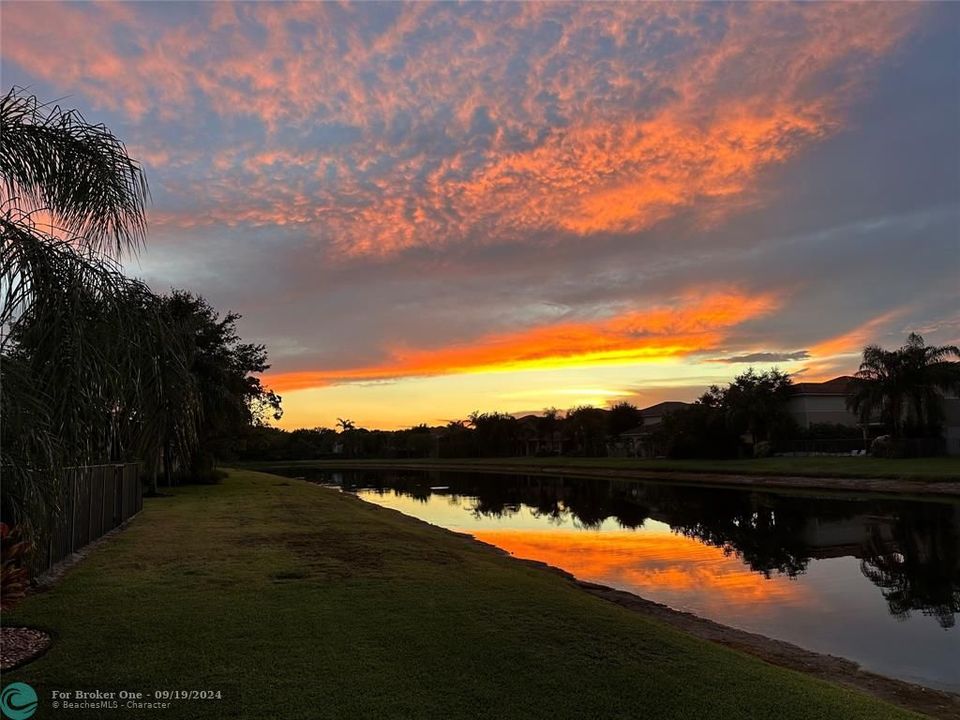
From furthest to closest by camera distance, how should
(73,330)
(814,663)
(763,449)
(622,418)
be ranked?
1. (622,418)
2. (763,449)
3. (814,663)
4. (73,330)

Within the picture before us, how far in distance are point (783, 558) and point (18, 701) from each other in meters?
16.2

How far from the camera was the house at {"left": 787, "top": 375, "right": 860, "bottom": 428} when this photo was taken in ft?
216

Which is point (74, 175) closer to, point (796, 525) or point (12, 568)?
point (12, 568)

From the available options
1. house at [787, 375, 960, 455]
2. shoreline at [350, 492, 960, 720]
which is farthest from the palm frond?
house at [787, 375, 960, 455]

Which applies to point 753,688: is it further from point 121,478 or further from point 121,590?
point 121,478

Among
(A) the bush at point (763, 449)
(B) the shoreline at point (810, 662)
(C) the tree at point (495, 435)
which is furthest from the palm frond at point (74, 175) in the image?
(C) the tree at point (495, 435)

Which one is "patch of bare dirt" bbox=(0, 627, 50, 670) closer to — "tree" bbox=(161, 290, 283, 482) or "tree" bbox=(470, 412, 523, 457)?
"tree" bbox=(161, 290, 283, 482)

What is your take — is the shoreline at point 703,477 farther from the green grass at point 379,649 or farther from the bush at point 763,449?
the green grass at point 379,649

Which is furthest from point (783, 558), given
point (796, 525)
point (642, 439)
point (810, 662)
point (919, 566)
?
point (642, 439)

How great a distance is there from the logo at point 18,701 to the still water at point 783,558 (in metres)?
9.13

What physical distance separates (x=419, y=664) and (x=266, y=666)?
138 cm

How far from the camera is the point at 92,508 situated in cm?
1400

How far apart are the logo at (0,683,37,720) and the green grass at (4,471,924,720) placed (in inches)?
3.9

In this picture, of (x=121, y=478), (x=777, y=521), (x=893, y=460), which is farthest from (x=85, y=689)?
(x=893, y=460)
